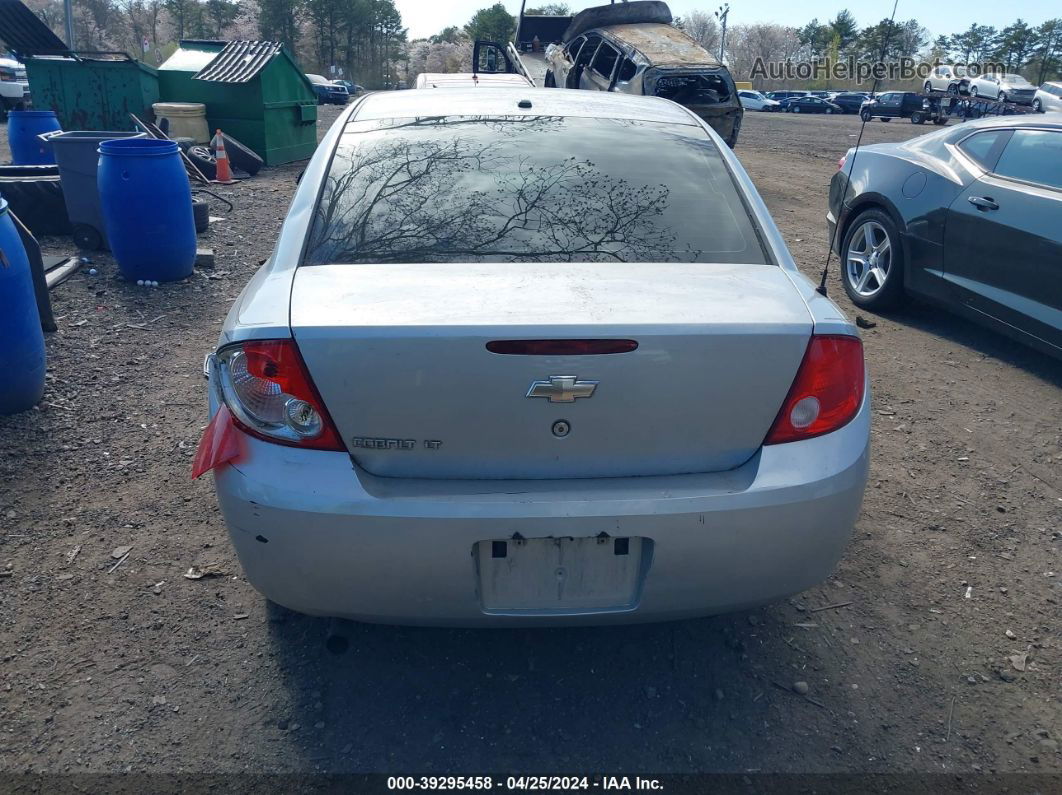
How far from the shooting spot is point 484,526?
2.05 m

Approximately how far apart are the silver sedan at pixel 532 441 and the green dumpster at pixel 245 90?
12197mm

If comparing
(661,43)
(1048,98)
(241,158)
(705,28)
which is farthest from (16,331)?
(705,28)

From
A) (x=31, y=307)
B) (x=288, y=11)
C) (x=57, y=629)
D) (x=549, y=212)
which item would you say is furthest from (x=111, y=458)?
(x=288, y=11)

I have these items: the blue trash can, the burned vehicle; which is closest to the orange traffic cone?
the blue trash can

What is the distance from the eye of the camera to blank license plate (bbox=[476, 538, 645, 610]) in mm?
2119

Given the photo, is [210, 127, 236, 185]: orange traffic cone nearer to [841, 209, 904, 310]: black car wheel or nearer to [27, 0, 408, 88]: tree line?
[841, 209, 904, 310]: black car wheel

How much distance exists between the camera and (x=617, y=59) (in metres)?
13.9

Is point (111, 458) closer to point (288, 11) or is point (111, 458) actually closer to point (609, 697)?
point (609, 697)

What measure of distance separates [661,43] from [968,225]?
9.90 meters

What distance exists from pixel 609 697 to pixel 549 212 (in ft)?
4.97

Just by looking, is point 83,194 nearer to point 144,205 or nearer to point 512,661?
point 144,205

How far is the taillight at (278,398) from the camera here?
209 cm

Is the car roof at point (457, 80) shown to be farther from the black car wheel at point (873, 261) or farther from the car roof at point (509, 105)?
the car roof at point (509, 105)

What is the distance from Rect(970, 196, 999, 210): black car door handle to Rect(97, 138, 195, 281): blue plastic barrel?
19.0ft
